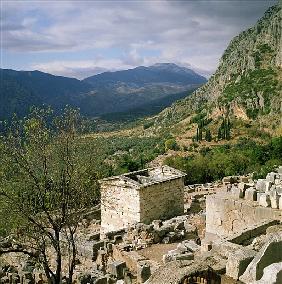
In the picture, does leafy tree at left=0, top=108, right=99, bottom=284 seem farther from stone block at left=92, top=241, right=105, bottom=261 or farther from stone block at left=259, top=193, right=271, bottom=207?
stone block at left=259, top=193, right=271, bottom=207

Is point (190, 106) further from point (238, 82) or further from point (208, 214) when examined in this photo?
point (208, 214)

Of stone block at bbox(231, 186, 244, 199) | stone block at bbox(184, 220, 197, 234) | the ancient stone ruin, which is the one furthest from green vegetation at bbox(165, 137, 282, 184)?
stone block at bbox(231, 186, 244, 199)

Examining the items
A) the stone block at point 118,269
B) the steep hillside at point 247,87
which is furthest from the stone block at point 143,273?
the steep hillside at point 247,87

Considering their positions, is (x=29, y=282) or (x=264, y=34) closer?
Answer: (x=29, y=282)

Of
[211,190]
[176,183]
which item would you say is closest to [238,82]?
[211,190]

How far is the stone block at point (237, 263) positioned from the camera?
10125 millimetres

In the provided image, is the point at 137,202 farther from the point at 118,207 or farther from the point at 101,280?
the point at 101,280

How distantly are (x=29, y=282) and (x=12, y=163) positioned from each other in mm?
5336

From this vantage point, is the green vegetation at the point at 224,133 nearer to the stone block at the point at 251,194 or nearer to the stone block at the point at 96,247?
the stone block at the point at 96,247

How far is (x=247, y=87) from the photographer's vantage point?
385 ft

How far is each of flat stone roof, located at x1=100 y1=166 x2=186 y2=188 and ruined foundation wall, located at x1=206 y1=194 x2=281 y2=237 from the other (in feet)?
25.1

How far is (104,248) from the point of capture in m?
20.8

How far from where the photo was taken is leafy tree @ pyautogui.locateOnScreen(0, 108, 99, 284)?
53.1 ft

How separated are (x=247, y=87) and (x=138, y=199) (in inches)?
3890
